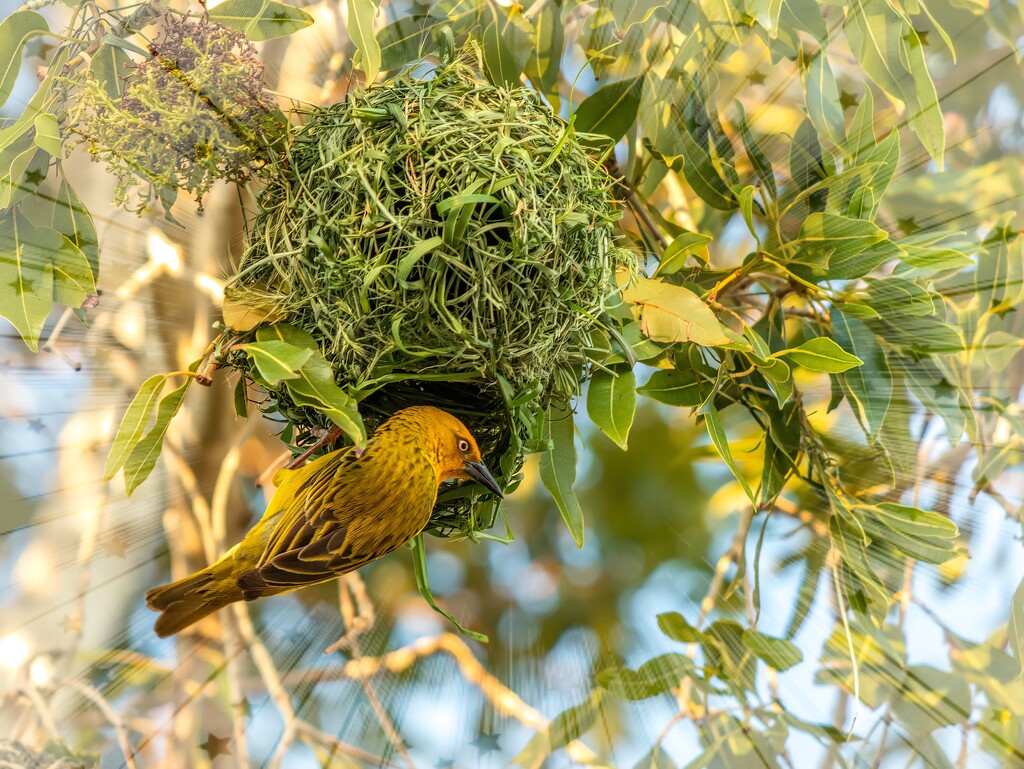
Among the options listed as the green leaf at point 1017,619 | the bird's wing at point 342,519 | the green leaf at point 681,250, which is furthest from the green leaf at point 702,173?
the green leaf at point 1017,619

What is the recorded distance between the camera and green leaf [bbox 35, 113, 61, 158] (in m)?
0.72

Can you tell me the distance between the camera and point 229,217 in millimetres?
747

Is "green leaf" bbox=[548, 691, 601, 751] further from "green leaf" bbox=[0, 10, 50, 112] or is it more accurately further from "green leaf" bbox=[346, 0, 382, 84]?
"green leaf" bbox=[0, 10, 50, 112]

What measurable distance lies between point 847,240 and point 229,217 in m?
0.61

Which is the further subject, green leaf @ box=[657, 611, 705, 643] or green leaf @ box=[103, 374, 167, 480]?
green leaf @ box=[657, 611, 705, 643]

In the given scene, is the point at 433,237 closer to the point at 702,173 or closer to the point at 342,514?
the point at 342,514

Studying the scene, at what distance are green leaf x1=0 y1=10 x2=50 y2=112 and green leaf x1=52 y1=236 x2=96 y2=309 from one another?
0.48 ft

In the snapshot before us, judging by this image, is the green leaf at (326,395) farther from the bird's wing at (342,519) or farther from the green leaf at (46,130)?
the green leaf at (46,130)

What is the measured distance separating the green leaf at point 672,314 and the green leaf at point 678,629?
55 centimetres

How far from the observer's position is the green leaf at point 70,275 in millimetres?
755

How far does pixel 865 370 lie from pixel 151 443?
753 millimetres

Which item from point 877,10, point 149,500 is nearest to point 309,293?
point 149,500

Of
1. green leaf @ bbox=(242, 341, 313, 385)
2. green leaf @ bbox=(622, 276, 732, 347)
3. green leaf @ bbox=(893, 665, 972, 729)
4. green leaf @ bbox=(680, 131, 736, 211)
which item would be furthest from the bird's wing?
green leaf @ bbox=(893, 665, 972, 729)

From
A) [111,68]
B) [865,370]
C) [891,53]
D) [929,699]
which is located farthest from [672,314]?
[929,699]
